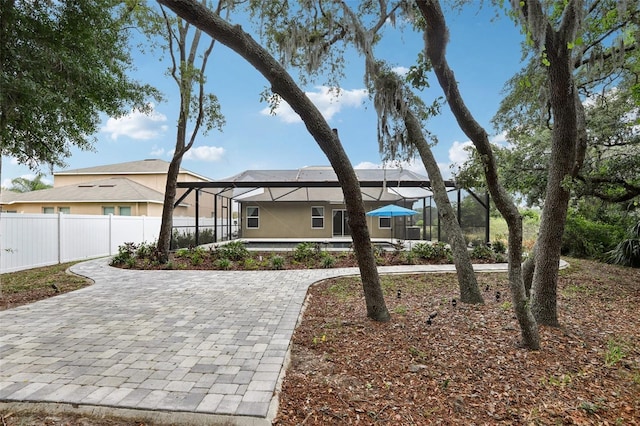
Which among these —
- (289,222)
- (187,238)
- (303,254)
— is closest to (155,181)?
(187,238)

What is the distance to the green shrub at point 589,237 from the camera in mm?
11711

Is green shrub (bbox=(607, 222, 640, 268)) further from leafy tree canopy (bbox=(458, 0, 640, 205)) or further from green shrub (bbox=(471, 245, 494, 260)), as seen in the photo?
green shrub (bbox=(471, 245, 494, 260))

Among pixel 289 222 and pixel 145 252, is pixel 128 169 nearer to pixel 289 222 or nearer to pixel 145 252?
pixel 289 222

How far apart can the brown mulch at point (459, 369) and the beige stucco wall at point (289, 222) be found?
14.9m

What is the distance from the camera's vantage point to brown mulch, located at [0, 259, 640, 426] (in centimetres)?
247

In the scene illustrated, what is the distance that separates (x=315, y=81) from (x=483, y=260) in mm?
7745

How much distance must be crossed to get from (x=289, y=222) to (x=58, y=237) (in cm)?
1187

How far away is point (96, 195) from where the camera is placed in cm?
1991

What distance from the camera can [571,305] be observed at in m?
5.47

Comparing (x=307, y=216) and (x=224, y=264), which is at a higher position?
(x=307, y=216)

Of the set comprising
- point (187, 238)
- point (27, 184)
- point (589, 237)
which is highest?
point (27, 184)

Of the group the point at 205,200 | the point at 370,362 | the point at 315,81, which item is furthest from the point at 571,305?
the point at 205,200

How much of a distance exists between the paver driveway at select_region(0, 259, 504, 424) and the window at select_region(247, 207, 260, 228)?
44.8 ft

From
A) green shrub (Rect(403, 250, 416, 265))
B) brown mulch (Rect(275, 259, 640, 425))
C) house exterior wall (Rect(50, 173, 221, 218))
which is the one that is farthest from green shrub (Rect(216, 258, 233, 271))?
house exterior wall (Rect(50, 173, 221, 218))
